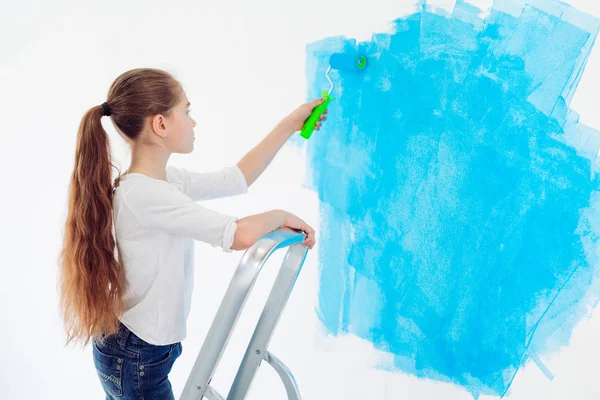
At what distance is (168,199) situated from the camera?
1126 millimetres

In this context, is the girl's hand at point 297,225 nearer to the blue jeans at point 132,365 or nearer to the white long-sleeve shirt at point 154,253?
the white long-sleeve shirt at point 154,253

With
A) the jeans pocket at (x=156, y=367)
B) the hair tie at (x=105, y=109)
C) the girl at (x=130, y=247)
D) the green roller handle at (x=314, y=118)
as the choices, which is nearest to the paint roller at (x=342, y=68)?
the green roller handle at (x=314, y=118)

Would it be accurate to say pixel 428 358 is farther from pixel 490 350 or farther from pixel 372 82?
pixel 372 82

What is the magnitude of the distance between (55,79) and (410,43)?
1113mm

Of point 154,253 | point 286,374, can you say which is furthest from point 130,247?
point 286,374

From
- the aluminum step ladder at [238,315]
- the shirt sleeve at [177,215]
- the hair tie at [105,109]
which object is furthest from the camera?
the hair tie at [105,109]

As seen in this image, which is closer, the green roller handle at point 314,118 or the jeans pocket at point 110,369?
the jeans pocket at point 110,369

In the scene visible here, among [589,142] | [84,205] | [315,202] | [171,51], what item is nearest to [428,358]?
[315,202]

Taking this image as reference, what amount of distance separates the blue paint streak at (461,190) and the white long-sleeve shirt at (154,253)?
0.42 m

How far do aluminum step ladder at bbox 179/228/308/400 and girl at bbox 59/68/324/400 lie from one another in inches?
3.4

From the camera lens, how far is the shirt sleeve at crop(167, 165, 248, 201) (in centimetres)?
136

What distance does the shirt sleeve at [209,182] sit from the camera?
1356 mm

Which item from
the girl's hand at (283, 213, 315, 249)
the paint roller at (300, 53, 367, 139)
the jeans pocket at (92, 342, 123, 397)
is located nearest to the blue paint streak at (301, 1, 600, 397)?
the paint roller at (300, 53, 367, 139)

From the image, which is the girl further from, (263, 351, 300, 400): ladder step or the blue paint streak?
the blue paint streak
